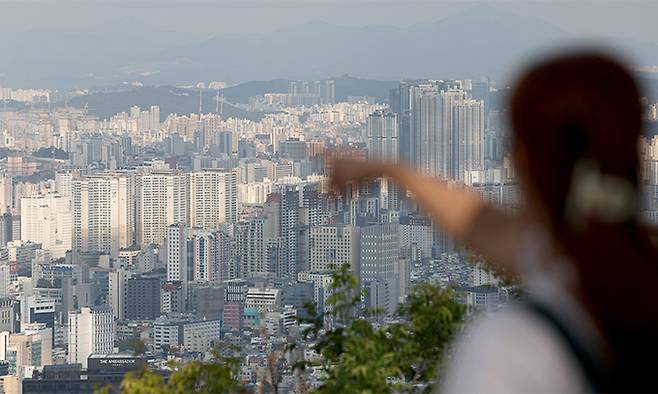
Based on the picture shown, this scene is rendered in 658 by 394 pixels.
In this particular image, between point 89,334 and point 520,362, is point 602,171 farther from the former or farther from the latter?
point 89,334

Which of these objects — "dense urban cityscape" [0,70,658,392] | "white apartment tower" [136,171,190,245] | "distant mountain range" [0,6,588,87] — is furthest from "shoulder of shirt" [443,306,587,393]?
"white apartment tower" [136,171,190,245]

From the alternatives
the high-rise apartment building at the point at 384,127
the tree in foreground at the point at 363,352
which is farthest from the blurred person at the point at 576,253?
the high-rise apartment building at the point at 384,127

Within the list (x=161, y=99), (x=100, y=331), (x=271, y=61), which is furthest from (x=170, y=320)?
(x=271, y=61)

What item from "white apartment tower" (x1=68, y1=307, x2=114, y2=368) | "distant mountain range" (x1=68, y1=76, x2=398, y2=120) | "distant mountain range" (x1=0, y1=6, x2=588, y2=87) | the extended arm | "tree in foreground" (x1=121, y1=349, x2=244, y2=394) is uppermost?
"distant mountain range" (x1=0, y1=6, x2=588, y2=87)

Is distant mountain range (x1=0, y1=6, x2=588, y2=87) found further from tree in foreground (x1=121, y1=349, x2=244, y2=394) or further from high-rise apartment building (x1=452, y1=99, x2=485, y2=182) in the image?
tree in foreground (x1=121, y1=349, x2=244, y2=394)

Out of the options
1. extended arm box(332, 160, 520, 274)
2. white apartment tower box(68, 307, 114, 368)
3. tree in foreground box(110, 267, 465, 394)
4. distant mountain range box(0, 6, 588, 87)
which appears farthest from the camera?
distant mountain range box(0, 6, 588, 87)

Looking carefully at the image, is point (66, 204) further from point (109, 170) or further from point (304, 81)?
point (304, 81)
